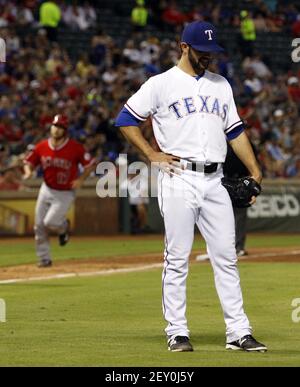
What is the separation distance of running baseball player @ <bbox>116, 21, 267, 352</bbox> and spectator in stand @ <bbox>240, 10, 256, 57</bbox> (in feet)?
84.6

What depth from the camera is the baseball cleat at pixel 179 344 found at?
859 centimetres

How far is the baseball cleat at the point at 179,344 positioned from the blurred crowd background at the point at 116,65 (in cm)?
1370

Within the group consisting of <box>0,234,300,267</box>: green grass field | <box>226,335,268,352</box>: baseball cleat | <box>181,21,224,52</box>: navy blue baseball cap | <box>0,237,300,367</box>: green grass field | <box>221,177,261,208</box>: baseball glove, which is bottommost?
<box>0,234,300,267</box>: green grass field

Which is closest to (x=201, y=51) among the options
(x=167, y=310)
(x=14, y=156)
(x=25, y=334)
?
(x=167, y=310)

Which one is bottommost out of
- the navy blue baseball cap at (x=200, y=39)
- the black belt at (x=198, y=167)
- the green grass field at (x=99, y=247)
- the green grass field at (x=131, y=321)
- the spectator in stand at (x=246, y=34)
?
the green grass field at (x=99, y=247)

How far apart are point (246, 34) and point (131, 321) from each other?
2449 cm

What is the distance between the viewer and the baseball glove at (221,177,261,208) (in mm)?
8984

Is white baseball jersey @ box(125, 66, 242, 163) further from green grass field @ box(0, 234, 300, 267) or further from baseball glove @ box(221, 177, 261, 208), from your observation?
green grass field @ box(0, 234, 300, 267)

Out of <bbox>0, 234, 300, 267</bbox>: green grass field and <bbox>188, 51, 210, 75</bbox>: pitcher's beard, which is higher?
<bbox>188, 51, 210, 75</bbox>: pitcher's beard

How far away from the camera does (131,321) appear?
10719 mm

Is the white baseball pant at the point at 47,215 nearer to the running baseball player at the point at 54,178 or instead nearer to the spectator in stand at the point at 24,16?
the running baseball player at the point at 54,178

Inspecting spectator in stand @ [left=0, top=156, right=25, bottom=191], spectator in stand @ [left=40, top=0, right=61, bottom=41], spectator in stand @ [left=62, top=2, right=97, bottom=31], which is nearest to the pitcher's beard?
spectator in stand @ [left=0, top=156, right=25, bottom=191]

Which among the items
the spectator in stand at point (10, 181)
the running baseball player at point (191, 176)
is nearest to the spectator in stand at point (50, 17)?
the spectator in stand at point (10, 181)
